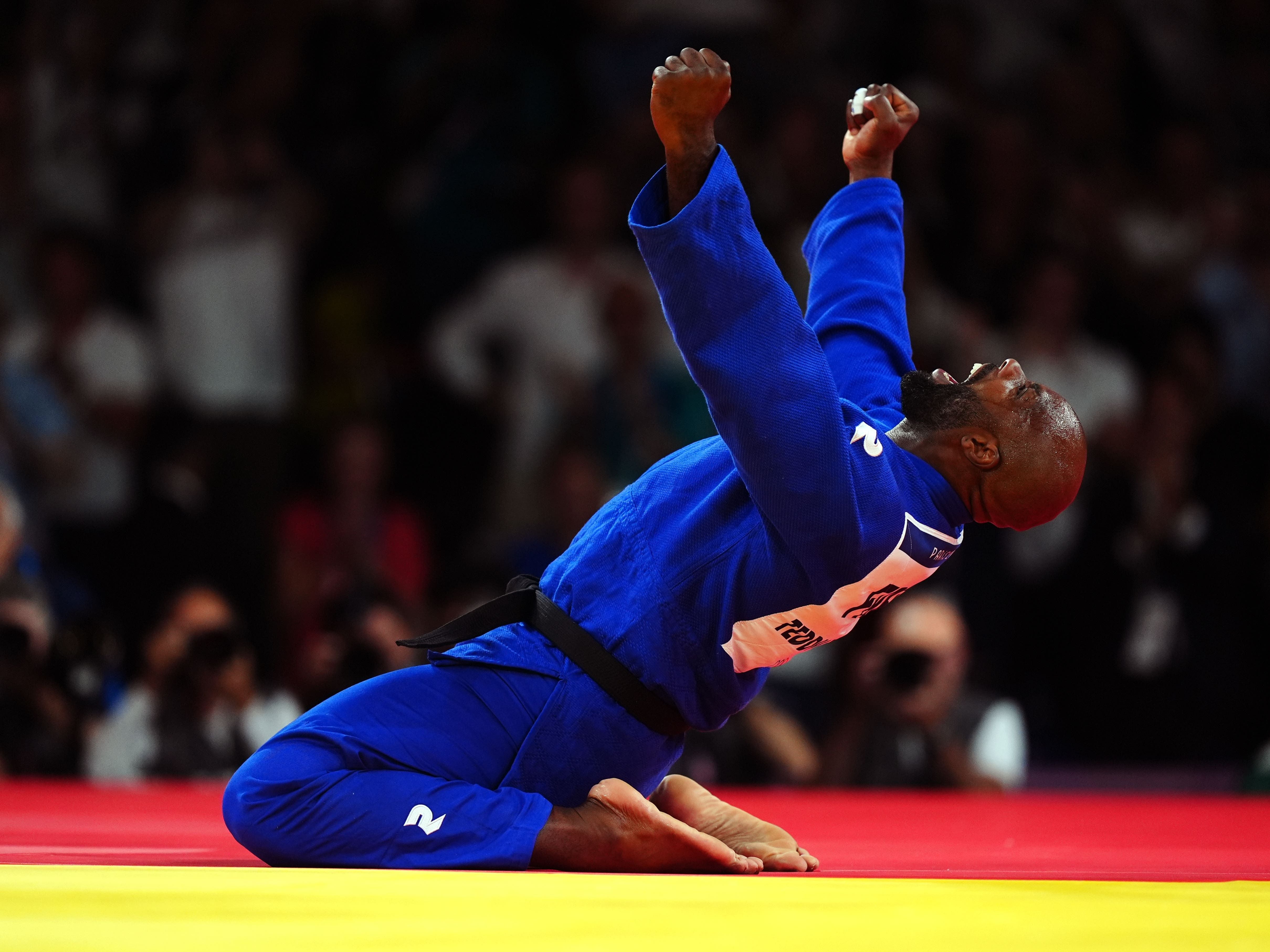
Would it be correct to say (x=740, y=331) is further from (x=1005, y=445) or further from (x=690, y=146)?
(x=1005, y=445)

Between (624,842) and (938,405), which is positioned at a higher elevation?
(938,405)

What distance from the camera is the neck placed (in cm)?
223

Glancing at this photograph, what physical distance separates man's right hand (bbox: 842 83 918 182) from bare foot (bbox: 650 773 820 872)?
3.18 feet

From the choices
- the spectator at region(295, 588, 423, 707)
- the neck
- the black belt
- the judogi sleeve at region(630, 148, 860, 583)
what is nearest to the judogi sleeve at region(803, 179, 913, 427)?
the neck

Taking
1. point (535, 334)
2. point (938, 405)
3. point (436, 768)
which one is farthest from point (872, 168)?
point (535, 334)

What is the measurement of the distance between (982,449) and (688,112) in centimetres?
61

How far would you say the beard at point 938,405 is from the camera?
2.23 metres

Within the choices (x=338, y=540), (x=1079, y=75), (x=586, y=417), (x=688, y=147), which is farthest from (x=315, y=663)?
(x=1079, y=75)

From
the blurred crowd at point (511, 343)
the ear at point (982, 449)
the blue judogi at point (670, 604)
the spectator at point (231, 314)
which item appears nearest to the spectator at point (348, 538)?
the blurred crowd at point (511, 343)

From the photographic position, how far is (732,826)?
2.33m

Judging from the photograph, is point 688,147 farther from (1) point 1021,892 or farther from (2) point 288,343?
(2) point 288,343

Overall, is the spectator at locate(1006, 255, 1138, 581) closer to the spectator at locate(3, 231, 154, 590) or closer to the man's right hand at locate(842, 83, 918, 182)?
the spectator at locate(3, 231, 154, 590)

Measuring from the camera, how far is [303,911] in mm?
1628

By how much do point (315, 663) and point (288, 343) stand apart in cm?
156
